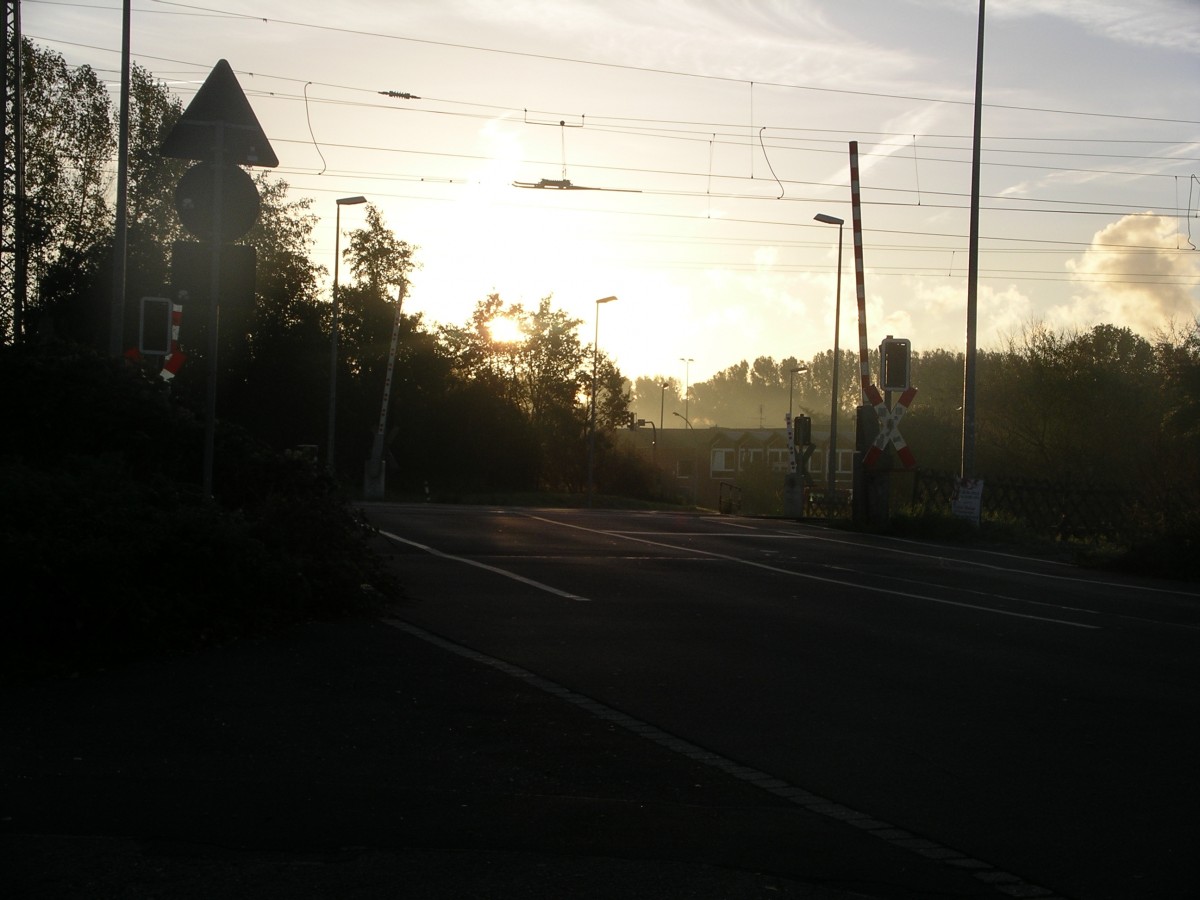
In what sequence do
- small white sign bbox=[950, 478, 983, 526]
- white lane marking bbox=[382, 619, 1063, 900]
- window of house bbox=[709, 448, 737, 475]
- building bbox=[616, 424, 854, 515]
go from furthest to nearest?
window of house bbox=[709, 448, 737, 475]
building bbox=[616, 424, 854, 515]
small white sign bbox=[950, 478, 983, 526]
white lane marking bbox=[382, 619, 1063, 900]

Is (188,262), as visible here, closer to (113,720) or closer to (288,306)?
(113,720)

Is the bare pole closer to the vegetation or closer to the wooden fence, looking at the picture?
the wooden fence

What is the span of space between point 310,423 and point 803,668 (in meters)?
51.9

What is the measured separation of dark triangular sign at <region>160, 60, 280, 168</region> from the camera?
32.3 ft

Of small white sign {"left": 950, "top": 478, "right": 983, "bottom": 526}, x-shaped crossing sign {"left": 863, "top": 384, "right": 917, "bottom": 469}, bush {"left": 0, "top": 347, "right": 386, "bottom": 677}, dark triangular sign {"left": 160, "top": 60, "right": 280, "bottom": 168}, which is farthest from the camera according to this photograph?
x-shaped crossing sign {"left": 863, "top": 384, "right": 917, "bottom": 469}

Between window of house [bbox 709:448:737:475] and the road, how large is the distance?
102 metres

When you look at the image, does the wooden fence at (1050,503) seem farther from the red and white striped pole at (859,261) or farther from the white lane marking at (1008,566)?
the white lane marking at (1008,566)

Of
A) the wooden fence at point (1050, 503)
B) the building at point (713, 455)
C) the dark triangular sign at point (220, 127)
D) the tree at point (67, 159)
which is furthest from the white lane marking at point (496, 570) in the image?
the building at point (713, 455)

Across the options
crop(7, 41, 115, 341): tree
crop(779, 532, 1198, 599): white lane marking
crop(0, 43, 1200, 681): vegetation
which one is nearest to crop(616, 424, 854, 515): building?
crop(0, 43, 1200, 681): vegetation

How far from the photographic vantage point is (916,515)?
2330 cm

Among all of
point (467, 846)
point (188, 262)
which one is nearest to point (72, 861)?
point (467, 846)

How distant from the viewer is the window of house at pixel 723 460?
118625 millimetres

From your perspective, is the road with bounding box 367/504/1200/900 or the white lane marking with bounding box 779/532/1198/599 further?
the white lane marking with bounding box 779/532/1198/599

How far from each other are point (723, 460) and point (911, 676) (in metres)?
112
